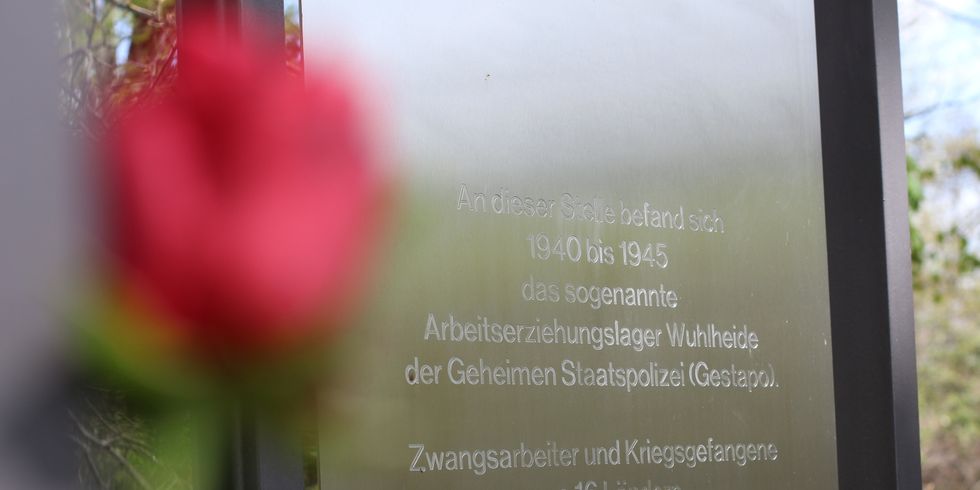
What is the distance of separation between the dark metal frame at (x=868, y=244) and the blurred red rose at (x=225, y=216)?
0.85 m

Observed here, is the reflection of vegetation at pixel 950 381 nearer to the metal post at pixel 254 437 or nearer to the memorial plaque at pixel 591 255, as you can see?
the memorial plaque at pixel 591 255

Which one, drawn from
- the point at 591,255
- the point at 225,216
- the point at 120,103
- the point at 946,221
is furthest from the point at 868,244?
the point at 946,221

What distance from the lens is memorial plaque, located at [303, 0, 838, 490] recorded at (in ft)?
4.40

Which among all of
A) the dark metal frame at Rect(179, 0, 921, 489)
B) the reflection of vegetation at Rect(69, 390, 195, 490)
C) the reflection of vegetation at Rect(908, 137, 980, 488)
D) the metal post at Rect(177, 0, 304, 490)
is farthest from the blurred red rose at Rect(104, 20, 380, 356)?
the reflection of vegetation at Rect(908, 137, 980, 488)

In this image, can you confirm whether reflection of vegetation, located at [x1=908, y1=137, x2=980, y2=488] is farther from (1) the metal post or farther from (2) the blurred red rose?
(2) the blurred red rose

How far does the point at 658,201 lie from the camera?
1.69m

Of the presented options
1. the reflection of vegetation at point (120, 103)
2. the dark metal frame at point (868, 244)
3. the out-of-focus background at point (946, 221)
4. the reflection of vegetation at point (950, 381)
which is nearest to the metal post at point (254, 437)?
the reflection of vegetation at point (120, 103)

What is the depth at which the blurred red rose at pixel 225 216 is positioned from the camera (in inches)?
37.1

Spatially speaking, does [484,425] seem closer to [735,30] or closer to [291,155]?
[291,155]

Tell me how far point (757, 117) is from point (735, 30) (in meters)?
0.12

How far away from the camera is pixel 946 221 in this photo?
6.57m

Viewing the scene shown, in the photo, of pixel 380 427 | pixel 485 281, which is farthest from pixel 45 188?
pixel 485 281

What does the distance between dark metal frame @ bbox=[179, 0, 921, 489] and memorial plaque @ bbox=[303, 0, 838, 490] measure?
113mm

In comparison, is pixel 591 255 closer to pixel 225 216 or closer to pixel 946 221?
pixel 225 216
